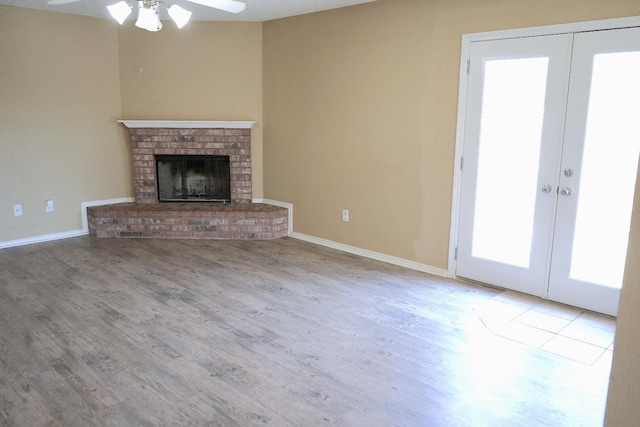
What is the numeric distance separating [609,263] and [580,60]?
4.69 ft

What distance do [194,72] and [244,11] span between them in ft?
3.57

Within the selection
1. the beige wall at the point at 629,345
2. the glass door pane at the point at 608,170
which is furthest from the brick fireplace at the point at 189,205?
the beige wall at the point at 629,345

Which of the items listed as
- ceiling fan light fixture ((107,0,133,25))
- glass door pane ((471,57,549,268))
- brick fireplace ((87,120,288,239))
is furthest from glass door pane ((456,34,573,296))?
ceiling fan light fixture ((107,0,133,25))

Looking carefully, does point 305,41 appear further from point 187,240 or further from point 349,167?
point 187,240

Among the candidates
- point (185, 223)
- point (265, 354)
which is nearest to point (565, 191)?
point (265, 354)

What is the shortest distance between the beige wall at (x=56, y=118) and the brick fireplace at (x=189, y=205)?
0.89 ft

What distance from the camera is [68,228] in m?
5.36

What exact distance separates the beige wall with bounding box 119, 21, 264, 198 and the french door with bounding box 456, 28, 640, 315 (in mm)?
2801

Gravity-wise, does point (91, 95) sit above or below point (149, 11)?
below

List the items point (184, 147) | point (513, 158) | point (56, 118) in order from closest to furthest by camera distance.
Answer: point (513, 158) → point (56, 118) → point (184, 147)

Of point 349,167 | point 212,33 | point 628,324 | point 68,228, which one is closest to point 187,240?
point 68,228

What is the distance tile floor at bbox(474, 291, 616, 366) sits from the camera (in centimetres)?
284

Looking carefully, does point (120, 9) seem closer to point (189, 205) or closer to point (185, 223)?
point (185, 223)

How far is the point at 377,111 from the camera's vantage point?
447 cm
